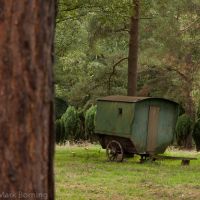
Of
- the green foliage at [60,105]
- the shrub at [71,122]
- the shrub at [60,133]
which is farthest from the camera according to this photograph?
the green foliage at [60,105]

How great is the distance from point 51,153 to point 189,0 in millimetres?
24097

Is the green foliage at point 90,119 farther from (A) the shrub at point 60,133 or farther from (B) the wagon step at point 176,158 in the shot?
(B) the wagon step at point 176,158

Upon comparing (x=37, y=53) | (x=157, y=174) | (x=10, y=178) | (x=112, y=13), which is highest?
(x=112, y=13)

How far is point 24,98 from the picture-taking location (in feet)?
10.7

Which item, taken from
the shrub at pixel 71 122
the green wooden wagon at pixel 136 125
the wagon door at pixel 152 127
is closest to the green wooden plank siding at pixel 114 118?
the green wooden wagon at pixel 136 125

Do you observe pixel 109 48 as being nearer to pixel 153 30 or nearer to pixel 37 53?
pixel 153 30

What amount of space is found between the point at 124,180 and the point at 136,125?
4430 millimetres

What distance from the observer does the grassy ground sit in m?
10.1

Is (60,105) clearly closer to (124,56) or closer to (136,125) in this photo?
(124,56)

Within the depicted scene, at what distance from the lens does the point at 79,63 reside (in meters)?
30.3

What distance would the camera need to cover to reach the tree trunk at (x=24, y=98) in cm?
324

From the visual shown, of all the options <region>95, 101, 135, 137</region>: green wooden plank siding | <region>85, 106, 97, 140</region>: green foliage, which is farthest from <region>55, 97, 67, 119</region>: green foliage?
<region>95, 101, 135, 137</region>: green wooden plank siding

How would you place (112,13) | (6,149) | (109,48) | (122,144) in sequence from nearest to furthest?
1. (6,149)
2. (122,144)
3. (112,13)
4. (109,48)

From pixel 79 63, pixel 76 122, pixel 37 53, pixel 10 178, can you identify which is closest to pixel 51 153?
pixel 10 178
